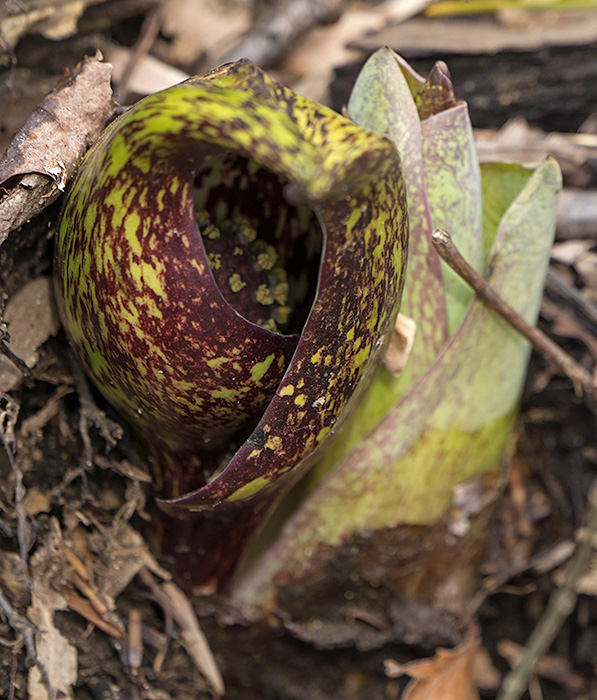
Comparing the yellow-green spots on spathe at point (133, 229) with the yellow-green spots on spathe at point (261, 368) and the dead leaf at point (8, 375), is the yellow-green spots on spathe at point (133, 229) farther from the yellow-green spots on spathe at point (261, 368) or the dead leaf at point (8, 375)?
the dead leaf at point (8, 375)

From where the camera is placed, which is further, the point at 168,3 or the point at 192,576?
the point at 168,3

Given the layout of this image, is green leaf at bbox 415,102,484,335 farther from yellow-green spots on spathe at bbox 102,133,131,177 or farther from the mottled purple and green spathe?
yellow-green spots on spathe at bbox 102,133,131,177

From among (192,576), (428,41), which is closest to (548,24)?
(428,41)

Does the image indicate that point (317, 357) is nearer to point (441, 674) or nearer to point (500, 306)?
point (500, 306)

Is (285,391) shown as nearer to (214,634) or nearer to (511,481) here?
(214,634)

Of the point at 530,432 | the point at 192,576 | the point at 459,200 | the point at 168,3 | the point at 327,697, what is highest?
the point at 168,3

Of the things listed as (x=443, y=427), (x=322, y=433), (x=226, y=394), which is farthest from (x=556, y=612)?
(x=226, y=394)
